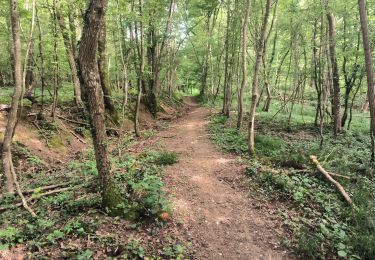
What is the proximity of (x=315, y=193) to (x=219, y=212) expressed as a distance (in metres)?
2.56

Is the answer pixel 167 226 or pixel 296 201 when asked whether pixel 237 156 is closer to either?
pixel 296 201

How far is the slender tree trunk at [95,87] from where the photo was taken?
4.24 metres

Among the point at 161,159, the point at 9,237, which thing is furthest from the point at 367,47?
the point at 9,237

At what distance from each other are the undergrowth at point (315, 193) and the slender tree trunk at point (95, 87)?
351 centimetres

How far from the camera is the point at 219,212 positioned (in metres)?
5.97

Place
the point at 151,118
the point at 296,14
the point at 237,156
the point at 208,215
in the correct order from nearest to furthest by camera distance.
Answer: the point at 208,215 → the point at 237,156 → the point at 296,14 → the point at 151,118

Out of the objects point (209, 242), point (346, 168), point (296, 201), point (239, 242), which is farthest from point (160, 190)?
point (346, 168)

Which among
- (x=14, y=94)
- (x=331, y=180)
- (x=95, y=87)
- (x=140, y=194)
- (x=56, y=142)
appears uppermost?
(x=95, y=87)

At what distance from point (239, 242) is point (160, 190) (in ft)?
6.61

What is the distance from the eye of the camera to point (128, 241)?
4504 mm

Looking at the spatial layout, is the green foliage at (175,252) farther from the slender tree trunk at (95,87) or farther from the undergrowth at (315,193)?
the undergrowth at (315,193)

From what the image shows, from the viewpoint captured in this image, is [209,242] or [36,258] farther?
[209,242]

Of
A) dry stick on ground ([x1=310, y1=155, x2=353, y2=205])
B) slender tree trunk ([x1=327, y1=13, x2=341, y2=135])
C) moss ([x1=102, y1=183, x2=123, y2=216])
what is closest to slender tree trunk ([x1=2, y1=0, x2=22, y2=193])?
moss ([x1=102, y1=183, x2=123, y2=216])

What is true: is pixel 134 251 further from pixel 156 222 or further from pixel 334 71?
pixel 334 71
